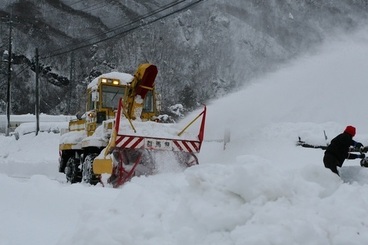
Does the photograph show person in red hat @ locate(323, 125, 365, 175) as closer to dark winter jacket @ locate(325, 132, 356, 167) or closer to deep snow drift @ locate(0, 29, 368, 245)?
dark winter jacket @ locate(325, 132, 356, 167)

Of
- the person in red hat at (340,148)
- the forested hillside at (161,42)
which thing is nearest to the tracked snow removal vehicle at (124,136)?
the person in red hat at (340,148)

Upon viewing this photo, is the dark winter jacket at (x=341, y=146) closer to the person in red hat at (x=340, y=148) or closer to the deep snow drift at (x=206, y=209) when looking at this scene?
the person in red hat at (x=340, y=148)

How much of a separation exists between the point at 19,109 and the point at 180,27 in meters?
21.2

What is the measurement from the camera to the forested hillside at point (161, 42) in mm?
44625

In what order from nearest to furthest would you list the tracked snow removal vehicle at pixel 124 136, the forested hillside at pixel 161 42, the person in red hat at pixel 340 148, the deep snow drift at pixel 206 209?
the deep snow drift at pixel 206 209 → the person in red hat at pixel 340 148 → the tracked snow removal vehicle at pixel 124 136 → the forested hillside at pixel 161 42

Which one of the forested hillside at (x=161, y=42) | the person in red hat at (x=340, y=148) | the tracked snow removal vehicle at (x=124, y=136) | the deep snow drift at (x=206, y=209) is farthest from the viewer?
the forested hillside at (x=161, y=42)

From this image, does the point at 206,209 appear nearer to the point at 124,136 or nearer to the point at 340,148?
the point at 340,148

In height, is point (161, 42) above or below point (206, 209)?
above

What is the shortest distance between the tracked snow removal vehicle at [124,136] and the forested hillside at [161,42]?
32.0 m

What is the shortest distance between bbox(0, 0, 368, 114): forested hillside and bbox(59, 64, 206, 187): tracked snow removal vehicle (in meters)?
32.0

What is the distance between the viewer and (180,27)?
50.6 meters

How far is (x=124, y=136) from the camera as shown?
27.5 ft

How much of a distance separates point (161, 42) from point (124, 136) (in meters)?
41.4

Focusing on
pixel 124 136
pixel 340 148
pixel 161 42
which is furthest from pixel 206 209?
pixel 161 42
